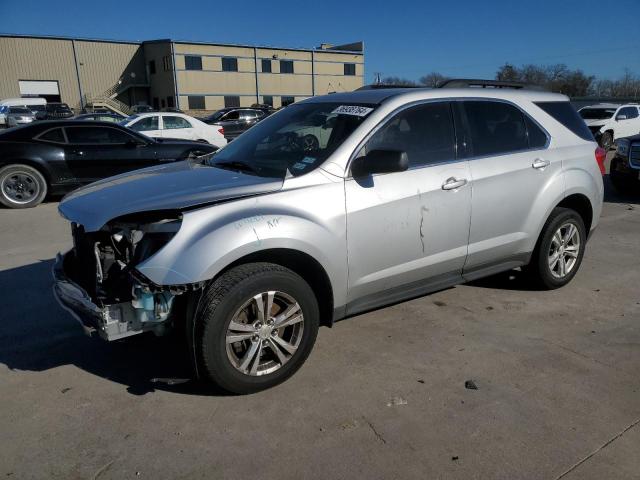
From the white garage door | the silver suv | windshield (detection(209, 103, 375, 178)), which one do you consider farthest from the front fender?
the white garage door

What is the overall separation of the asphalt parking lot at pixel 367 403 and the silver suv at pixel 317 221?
353 millimetres

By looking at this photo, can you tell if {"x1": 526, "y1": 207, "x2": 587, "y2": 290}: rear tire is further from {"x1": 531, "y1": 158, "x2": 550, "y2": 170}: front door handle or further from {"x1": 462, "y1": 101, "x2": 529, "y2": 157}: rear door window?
{"x1": 462, "y1": 101, "x2": 529, "y2": 157}: rear door window

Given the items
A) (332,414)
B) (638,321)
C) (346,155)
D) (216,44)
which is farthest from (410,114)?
(216,44)

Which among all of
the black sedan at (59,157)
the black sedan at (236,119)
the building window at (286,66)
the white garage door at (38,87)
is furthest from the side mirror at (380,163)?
the white garage door at (38,87)

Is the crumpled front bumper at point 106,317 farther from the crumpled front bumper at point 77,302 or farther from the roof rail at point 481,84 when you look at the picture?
the roof rail at point 481,84

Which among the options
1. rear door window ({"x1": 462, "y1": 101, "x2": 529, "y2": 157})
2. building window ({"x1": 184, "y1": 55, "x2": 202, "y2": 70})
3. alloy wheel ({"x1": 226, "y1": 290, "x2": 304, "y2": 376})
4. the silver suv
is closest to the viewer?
the silver suv

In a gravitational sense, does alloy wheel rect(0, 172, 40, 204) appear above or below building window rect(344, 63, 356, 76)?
below

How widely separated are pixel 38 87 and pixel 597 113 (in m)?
53.7

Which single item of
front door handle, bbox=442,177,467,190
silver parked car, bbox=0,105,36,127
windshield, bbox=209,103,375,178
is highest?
silver parked car, bbox=0,105,36,127

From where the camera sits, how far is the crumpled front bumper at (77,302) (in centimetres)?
288

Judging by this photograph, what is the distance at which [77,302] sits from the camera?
305 cm

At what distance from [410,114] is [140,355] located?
2604mm

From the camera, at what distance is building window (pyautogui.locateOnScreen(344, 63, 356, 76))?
64125 mm

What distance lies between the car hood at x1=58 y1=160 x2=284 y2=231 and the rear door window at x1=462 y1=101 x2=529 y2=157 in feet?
5.73
